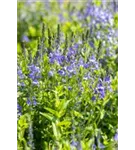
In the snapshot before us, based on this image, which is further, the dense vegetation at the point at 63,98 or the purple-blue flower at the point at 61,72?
the purple-blue flower at the point at 61,72

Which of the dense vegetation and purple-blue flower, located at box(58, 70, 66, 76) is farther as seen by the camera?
purple-blue flower, located at box(58, 70, 66, 76)

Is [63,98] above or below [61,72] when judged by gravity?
below

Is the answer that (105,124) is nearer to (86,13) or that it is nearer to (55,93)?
(55,93)
